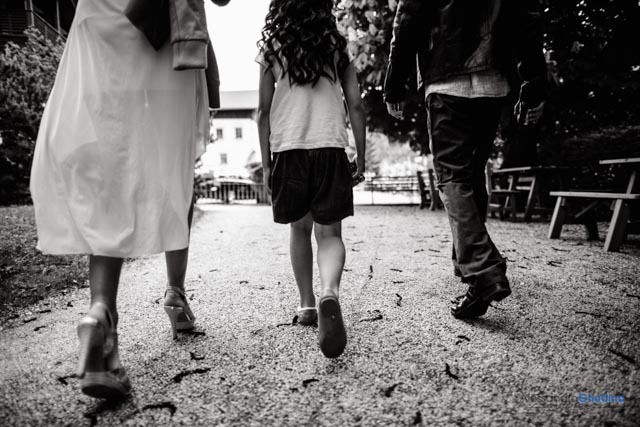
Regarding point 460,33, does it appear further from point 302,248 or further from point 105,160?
point 105,160

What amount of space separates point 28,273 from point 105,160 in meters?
2.63

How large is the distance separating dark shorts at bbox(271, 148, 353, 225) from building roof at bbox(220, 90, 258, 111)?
1644 inches

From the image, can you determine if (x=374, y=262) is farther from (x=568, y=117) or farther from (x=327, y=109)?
(x=568, y=117)

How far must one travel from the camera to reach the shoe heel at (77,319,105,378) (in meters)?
1.45

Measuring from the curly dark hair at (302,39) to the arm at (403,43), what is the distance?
1.71ft

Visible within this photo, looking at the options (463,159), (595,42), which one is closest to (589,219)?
(463,159)

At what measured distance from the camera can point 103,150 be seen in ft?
5.27

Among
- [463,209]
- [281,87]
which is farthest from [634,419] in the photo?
[281,87]

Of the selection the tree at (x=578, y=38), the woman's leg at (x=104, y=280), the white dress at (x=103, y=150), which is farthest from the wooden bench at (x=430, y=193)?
the woman's leg at (x=104, y=280)

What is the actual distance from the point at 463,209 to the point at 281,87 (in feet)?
3.95

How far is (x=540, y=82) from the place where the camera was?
8.63ft

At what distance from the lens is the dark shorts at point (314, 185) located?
2.08m

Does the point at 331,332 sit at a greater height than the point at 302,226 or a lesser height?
lesser

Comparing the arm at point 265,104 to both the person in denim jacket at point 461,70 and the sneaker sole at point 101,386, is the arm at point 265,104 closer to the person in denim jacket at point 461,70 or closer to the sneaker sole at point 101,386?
the person in denim jacket at point 461,70
